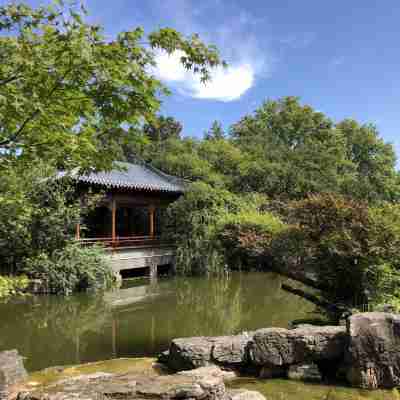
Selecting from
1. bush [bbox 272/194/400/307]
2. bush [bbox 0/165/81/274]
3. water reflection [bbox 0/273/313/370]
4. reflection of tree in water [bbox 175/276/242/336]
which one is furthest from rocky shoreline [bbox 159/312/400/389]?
bush [bbox 0/165/81/274]

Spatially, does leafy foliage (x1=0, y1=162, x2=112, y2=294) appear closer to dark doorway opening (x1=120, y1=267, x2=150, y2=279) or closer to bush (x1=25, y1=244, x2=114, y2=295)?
bush (x1=25, y1=244, x2=114, y2=295)

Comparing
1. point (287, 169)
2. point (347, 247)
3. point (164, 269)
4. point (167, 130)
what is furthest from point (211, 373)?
point (167, 130)

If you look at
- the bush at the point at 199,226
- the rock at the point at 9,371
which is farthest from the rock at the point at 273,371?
the bush at the point at 199,226

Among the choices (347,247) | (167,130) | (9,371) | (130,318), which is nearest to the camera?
(9,371)

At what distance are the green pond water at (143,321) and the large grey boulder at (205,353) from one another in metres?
0.30

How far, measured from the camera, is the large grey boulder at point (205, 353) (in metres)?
4.18

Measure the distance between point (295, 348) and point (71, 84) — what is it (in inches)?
136

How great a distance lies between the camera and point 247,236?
6.32m

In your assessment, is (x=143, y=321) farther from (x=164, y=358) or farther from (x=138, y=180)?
(x=138, y=180)

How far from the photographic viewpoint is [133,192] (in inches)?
548

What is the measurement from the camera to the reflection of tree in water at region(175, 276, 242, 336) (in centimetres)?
677

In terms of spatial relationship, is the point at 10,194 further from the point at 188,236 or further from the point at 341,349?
the point at 188,236

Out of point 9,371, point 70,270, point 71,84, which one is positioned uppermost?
point 71,84

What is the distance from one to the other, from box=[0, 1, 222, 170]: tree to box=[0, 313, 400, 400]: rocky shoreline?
2.02m
